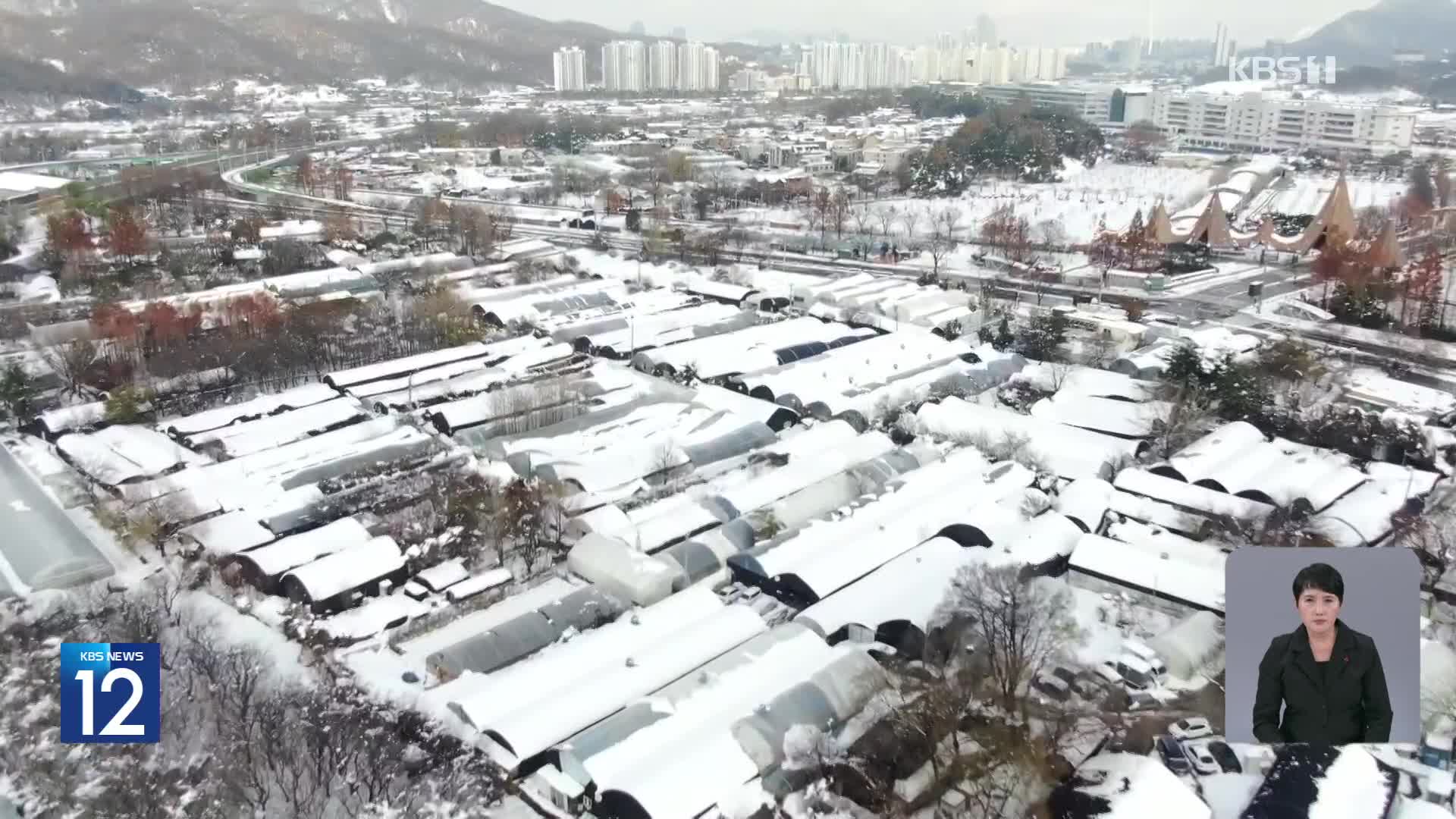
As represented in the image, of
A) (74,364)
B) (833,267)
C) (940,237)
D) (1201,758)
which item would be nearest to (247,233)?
(74,364)

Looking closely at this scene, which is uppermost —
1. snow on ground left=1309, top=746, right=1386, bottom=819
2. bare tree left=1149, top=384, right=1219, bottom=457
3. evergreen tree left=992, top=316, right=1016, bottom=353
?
evergreen tree left=992, top=316, right=1016, bottom=353

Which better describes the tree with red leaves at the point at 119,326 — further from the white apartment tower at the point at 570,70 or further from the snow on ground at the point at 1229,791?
the white apartment tower at the point at 570,70

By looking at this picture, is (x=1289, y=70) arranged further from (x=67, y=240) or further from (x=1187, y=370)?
(x=67, y=240)

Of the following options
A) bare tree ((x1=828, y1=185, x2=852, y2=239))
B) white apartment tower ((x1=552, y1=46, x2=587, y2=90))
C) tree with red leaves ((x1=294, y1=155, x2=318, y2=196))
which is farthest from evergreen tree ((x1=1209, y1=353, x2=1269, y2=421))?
white apartment tower ((x1=552, y1=46, x2=587, y2=90))

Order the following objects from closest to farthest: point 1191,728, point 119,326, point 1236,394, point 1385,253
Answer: point 1191,728, point 1236,394, point 119,326, point 1385,253

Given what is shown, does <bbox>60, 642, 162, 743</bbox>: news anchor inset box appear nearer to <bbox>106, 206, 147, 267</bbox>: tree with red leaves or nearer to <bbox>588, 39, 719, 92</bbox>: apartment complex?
<bbox>106, 206, 147, 267</bbox>: tree with red leaves

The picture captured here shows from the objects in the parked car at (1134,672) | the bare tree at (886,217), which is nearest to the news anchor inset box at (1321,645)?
the parked car at (1134,672)
